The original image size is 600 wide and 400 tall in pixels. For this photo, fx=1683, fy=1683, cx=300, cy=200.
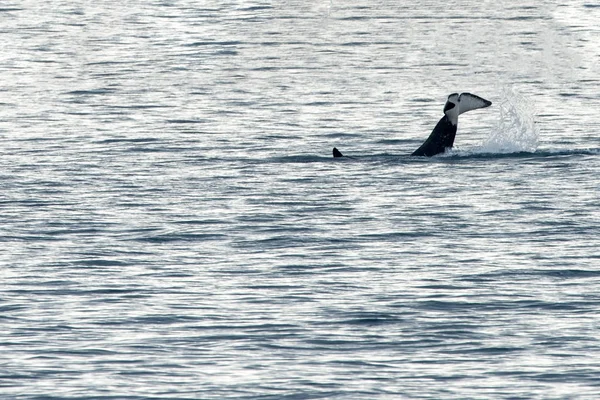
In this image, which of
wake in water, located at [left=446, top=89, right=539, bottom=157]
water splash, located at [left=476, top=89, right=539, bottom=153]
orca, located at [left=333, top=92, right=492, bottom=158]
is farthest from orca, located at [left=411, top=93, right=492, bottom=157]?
water splash, located at [left=476, top=89, right=539, bottom=153]

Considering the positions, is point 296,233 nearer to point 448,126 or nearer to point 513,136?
point 448,126

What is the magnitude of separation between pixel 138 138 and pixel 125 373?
19.5 m

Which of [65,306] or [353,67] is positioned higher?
[65,306]

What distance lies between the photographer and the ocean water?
1783 centimetres

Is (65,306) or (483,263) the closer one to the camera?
(65,306)

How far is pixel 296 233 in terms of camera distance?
25.3m

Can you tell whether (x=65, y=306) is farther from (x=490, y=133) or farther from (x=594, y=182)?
(x=490, y=133)

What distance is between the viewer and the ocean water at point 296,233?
1783cm

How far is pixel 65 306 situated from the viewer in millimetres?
20469

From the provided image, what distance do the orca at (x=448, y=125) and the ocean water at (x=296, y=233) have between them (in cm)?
37

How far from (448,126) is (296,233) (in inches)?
316

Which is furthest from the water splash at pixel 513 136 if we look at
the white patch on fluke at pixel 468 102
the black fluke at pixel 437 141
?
the white patch on fluke at pixel 468 102

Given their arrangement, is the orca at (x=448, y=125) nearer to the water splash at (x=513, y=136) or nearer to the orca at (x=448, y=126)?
the orca at (x=448, y=126)

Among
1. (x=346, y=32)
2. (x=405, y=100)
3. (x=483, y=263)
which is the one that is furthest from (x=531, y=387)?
(x=346, y=32)
